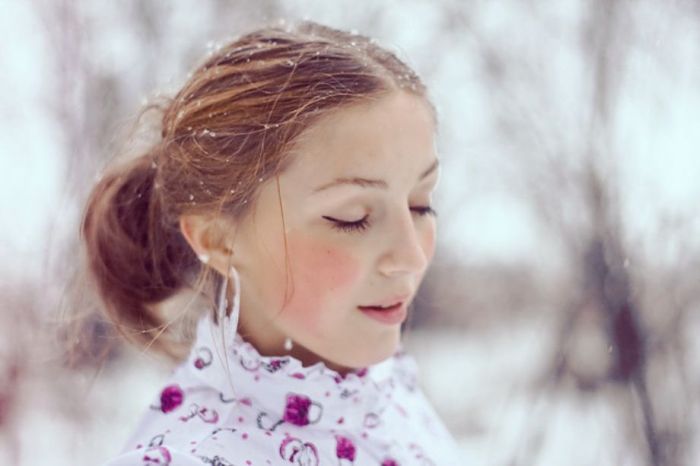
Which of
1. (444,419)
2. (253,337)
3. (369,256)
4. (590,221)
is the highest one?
(369,256)

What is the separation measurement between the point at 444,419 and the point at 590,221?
28.6 inches

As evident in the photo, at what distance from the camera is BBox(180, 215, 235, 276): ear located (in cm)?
101

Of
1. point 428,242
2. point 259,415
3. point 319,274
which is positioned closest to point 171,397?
point 259,415

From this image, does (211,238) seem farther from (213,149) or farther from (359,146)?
(359,146)

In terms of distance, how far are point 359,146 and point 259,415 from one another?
31cm

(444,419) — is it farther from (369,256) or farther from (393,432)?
(369,256)

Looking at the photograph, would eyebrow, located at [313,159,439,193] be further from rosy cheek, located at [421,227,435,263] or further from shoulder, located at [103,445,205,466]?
shoulder, located at [103,445,205,466]

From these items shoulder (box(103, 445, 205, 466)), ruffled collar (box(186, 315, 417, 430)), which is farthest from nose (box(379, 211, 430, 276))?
shoulder (box(103, 445, 205, 466))

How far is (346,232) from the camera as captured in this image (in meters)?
0.94

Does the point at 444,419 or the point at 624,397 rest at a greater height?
the point at 624,397

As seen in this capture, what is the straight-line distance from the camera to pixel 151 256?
44.9 inches

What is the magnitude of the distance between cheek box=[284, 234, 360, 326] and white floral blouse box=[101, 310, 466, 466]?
7 centimetres

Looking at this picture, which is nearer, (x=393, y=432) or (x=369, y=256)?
(x=369, y=256)

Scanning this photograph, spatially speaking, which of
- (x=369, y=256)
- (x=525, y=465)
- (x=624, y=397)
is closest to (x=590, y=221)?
(x=624, y=397)
